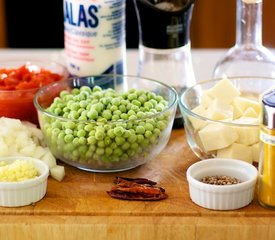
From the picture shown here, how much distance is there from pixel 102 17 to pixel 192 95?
26cm

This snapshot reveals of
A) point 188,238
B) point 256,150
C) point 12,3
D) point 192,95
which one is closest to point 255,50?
point 192,95

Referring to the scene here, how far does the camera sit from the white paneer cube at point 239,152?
155 cm

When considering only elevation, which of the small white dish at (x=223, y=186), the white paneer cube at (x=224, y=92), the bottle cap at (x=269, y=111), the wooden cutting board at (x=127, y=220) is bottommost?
the wooden cutting board at (x=127, y=220)

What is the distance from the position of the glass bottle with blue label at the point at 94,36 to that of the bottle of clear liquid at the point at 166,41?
0.05 metres

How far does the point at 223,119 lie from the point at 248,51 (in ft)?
0.81

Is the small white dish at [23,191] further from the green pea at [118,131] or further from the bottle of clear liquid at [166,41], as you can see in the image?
the bottle of clear liquid at [166,41]

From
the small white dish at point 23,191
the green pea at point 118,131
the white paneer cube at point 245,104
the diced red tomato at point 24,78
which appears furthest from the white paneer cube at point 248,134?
the diced red tomato at point 24,78

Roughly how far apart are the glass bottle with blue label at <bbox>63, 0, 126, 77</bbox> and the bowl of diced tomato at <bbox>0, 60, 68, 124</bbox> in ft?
0.22

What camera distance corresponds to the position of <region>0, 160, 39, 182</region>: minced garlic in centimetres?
148

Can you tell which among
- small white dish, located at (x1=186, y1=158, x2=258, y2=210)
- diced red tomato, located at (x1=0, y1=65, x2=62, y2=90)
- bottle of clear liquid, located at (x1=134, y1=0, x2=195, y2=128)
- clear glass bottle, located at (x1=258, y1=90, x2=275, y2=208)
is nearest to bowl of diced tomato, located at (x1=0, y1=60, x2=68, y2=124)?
diced red tomato, located at (x1=0, y1=65, x2=62, y2=90)

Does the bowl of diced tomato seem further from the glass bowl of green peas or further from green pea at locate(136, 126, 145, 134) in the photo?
green pea at locate(136, 126, 145, 134)

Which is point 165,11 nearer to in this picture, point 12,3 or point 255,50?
point 255,50

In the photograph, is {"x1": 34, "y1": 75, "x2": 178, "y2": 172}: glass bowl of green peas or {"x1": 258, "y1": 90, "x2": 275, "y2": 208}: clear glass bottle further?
{"x1": 34, "y1": 75, "x2": 178, "y2": 172}: glass bowl of green peas

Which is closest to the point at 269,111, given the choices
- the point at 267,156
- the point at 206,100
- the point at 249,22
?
the point at 267,156
